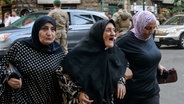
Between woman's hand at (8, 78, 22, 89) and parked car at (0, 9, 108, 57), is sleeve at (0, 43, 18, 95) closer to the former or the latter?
woman's hand at (8, 78, 22, 89)

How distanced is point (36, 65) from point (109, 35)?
69cm

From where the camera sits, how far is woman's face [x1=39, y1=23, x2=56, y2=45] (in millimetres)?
3689

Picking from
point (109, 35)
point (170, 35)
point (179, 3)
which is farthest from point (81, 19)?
point (179, 3)

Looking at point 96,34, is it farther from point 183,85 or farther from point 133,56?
point 183,85

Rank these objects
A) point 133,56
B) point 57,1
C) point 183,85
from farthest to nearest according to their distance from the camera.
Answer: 1. point 57,1
2. point 183,85
3. point 133,56

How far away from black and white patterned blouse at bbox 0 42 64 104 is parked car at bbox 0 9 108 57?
6.78 m

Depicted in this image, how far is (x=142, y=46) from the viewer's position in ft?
14.2

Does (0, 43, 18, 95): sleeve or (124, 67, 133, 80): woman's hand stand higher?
(0, 43, 18, 95): sleeve

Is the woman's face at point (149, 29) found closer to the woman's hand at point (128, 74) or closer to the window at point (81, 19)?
the woman's hand at point (128, 74)

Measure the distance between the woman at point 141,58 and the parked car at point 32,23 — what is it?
645 centimetres

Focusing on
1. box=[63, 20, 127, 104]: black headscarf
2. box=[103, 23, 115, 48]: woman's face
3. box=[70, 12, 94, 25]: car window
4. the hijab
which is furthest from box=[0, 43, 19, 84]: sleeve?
box=[70, 12, 94, 25]: car window

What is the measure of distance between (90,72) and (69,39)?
8.33 m

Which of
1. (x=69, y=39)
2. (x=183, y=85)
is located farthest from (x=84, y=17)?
(x=183, y=85)

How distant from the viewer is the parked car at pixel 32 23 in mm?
10570
